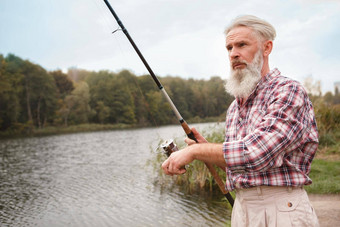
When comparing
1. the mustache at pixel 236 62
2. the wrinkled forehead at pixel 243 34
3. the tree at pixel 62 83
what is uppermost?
the tree at pixel 62 83

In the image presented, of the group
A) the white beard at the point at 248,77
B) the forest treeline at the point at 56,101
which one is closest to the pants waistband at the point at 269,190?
the white beard at the point at 248,77

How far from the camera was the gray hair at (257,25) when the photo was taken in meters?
1.70

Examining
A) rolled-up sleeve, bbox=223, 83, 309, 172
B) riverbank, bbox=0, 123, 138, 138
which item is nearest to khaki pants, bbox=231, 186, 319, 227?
rolled-up sleeve, bbox=223, 83, 309, 172

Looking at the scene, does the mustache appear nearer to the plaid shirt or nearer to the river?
the plaid shirt

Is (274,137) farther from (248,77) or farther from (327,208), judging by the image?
(327,208)

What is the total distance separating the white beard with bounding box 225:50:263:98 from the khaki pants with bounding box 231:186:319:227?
1.85 ft

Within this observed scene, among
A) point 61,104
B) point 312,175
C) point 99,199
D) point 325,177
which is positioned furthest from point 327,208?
point 61,104

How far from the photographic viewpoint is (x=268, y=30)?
1722 mm

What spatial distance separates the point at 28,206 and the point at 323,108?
1174cm

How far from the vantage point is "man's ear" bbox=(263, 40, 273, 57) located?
1.75m

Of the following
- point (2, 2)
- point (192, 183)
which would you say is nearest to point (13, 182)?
point (192, 183)

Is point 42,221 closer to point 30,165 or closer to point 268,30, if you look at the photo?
point 268,30

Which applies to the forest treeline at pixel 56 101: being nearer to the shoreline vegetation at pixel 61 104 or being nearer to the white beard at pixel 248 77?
the shoreline vegetation at pixel 61 104

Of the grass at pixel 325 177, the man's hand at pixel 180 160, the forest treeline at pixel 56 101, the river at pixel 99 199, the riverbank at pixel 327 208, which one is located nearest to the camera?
the man's hand at pixel 180 160
